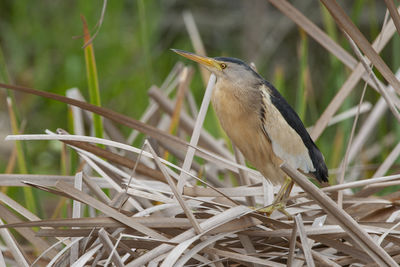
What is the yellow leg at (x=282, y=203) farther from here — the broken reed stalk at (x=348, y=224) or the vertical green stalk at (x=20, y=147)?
the vertical green stalk at (x=20, y=147)

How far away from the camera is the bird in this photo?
1099 mm

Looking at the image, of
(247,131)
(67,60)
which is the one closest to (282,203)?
(247,131)

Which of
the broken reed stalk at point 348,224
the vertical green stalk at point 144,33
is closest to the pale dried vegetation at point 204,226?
the broken reed stalk at point 348,224

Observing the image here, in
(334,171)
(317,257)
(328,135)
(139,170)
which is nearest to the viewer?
(317,257)

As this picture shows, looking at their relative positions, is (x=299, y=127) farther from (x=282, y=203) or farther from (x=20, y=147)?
(x=20, y=147)

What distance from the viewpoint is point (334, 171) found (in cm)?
165

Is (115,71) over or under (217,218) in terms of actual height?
over

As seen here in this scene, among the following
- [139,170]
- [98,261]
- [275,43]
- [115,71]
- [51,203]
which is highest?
[275,43]

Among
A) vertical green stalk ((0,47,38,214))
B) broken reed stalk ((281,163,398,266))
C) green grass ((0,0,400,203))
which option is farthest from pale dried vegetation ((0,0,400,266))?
green grass ((0,0,400,203))

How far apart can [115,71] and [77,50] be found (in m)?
0.19

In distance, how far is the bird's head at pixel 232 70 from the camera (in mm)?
1129

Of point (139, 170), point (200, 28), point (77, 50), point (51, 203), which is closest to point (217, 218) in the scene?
point (139, 170)

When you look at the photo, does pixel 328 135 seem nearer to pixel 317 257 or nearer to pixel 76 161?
pixel 76 161

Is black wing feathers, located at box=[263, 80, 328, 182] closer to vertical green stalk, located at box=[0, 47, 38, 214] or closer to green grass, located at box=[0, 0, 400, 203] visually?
vertical green stalk, located at box=[0, 47, 38, 214]
